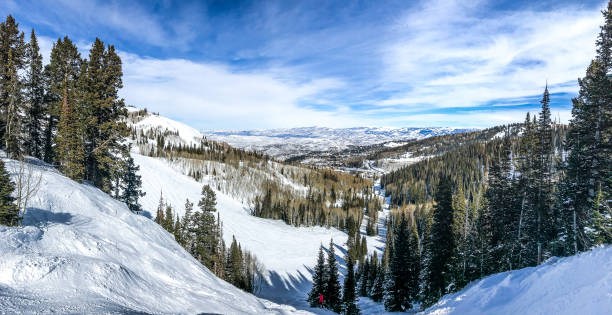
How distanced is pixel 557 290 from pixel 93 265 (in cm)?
1741

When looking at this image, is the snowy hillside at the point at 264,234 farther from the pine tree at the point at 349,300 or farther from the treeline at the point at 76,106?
the treeline at the point at 76,106

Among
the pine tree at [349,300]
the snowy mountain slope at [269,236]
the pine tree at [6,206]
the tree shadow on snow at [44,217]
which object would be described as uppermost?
the pine tree at [6,206]

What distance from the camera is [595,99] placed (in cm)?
2162

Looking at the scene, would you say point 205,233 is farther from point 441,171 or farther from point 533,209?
point 441,171

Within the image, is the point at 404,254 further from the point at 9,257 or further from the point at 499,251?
the point at 9,257

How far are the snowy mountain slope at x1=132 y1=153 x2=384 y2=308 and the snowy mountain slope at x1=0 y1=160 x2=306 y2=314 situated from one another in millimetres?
41750

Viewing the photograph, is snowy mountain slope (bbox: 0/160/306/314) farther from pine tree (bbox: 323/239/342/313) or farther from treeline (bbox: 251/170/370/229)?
treeline (bbox: 251/170/370/229)

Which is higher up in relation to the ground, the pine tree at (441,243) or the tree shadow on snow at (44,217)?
the tree shadow on snow at (44,217)

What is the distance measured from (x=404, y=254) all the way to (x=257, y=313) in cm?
2685

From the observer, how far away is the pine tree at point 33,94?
35344 mm

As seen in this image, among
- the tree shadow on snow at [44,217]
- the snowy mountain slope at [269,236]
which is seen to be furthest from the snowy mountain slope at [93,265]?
the snowy mountain slope at [269,236]

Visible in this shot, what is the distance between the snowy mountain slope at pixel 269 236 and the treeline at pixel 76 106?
39.7m

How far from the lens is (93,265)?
9836 millimetres

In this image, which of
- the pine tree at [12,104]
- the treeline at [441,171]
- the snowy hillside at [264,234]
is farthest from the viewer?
the treeline at [441,171]
